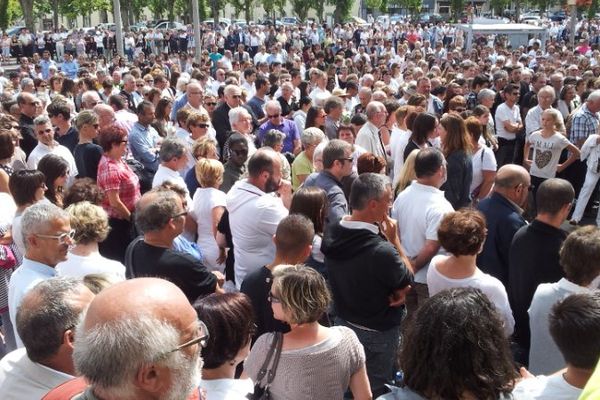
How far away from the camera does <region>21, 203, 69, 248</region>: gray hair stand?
349 centimetres

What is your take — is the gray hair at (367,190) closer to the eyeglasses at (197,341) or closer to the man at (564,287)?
the man at (564,287)

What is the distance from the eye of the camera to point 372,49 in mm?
25688

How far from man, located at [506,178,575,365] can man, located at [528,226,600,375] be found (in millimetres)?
474

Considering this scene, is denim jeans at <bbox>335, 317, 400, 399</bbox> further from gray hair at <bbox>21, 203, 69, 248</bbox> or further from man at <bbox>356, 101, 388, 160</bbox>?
man at <bbox>356, 101, 388, 160</bbox>

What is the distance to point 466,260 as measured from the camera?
11.8 feet

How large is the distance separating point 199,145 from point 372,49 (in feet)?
68.6

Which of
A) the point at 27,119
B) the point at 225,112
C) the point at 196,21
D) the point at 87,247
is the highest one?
the point at 196,21

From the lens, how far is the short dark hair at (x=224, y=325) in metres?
2.46

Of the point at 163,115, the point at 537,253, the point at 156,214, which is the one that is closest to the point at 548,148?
the point at 537,253

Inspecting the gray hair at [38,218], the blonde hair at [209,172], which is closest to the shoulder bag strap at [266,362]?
the gray hair at [38,218]

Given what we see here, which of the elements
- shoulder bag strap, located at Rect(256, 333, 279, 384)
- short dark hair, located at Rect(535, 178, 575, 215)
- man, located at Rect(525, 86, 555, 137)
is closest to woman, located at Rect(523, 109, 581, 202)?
man, located at Rect(525, 86, 555, 137)

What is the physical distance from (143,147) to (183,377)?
18.7 feet

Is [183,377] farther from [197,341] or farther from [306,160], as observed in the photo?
[306,160]

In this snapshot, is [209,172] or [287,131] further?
[287,131]
